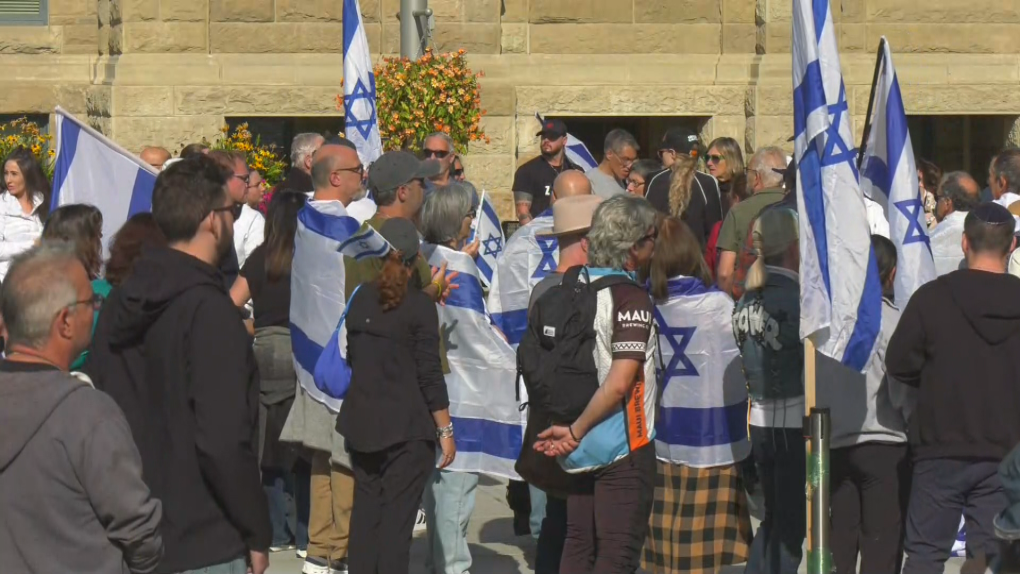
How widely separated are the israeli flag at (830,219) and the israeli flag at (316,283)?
200cm

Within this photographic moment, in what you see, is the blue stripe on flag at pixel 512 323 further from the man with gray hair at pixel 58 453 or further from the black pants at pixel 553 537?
the man with gray hair at pixel 58 453

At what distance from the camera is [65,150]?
755cm

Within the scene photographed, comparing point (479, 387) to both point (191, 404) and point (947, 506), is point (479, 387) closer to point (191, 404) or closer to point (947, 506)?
point (947, 506)

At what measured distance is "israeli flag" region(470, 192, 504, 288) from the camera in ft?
29.7

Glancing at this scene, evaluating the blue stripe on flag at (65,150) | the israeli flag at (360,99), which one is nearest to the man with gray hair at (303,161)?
the israeli flag at (360,99)

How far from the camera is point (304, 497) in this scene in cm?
825

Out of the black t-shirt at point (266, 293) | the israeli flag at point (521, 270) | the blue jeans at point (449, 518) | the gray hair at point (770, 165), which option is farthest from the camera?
the gray hair at point (770, 165)

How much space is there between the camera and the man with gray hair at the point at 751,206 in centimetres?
855

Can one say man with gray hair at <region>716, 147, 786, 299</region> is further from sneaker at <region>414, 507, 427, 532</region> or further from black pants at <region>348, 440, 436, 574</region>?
black pants at <region>348, 440, 436, 574</region>

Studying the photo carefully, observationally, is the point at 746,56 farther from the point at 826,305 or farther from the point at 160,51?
the point at 826,305

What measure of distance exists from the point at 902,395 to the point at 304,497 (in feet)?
11.0

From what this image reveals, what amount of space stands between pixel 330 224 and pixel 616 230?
1573mm

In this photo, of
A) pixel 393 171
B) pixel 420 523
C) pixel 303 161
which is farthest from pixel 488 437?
pixel 303 161

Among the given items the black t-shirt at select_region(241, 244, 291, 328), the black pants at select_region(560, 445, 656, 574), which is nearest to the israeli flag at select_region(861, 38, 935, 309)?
the black pants at select_region(560, 445, 656, 574)
